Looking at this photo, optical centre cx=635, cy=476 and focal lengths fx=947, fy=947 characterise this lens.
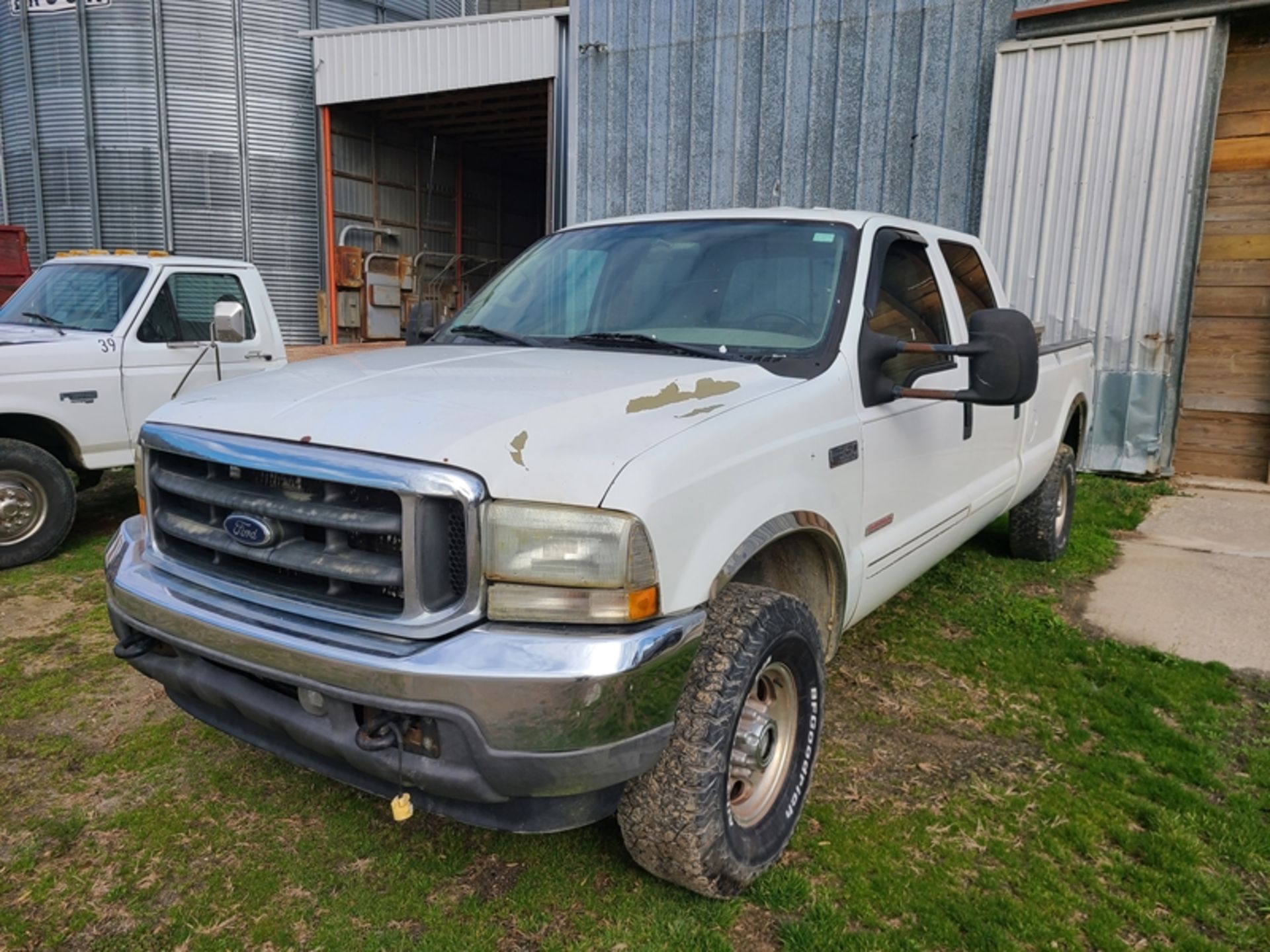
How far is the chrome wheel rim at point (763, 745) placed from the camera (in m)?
2.55

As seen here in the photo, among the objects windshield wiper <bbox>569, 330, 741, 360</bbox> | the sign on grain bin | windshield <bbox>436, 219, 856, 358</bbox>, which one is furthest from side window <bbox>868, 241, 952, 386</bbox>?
the sign on grain bin

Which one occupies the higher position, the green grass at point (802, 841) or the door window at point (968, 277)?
the door window at point (968, 277)

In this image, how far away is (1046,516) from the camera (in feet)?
18.3

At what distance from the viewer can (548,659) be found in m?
2.00

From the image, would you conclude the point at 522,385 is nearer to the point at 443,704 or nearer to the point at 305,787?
the point at 443,704

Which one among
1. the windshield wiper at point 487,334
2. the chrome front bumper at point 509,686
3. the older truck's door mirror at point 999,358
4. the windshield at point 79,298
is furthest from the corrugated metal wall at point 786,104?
the chrome front bumper at point 509,686

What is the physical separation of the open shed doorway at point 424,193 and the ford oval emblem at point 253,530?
1257cm

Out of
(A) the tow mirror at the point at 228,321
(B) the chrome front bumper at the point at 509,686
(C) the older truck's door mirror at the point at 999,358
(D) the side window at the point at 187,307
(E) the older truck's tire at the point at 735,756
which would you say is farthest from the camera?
(D) the side window at the point at 187,307

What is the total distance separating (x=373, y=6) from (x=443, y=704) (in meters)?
18.1

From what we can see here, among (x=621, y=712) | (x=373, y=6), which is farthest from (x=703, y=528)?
(x=373, y=6)

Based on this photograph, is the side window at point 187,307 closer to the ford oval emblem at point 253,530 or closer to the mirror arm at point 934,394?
the ford oval emblem at point 253,530

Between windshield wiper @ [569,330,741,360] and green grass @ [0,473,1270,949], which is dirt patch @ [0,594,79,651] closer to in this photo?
green grass @ [0,473,1270,949]

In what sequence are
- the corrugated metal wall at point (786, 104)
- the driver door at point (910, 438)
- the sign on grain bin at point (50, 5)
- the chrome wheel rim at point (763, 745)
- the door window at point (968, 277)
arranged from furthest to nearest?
1. the sign on grain bin at point (50, 5)
2. the corrugated metal wall at point (786, 104)
3. the door window at point (968, 277)
4. the driver door at point (910, 438)
5. the chrome wheel rim at point (763, 745)

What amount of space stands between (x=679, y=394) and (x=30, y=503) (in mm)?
4850
